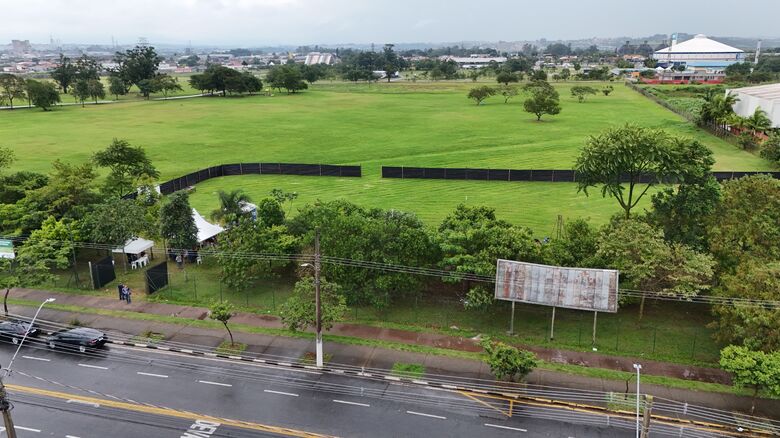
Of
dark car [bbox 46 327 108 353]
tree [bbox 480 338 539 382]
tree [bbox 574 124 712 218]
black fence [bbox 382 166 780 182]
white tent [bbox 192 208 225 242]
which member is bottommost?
dark car [bbox 46 327 108 353]

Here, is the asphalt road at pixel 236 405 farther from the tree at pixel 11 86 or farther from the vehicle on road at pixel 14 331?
the tree at pixel 11 86

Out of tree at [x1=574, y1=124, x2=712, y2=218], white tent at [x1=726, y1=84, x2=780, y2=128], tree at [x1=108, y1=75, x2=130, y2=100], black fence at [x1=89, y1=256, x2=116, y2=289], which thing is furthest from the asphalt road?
tree at [x1=108, y1=75, x2=130, y2=100]

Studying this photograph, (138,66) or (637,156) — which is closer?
(637,156)

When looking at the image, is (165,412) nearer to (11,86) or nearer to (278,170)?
(278,170)

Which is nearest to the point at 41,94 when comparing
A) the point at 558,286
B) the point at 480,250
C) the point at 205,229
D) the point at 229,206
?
the point at 205,229

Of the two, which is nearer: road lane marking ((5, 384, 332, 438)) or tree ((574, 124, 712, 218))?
road lane marking ((5, 384, 332, 438))

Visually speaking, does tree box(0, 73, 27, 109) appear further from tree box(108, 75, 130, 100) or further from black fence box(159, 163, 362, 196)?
black fence box(159, 163, 362, 196)

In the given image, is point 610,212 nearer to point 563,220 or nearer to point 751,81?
point 563,220

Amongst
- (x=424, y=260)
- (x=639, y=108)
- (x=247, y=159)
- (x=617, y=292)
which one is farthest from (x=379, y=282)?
(x=639, y=108)
